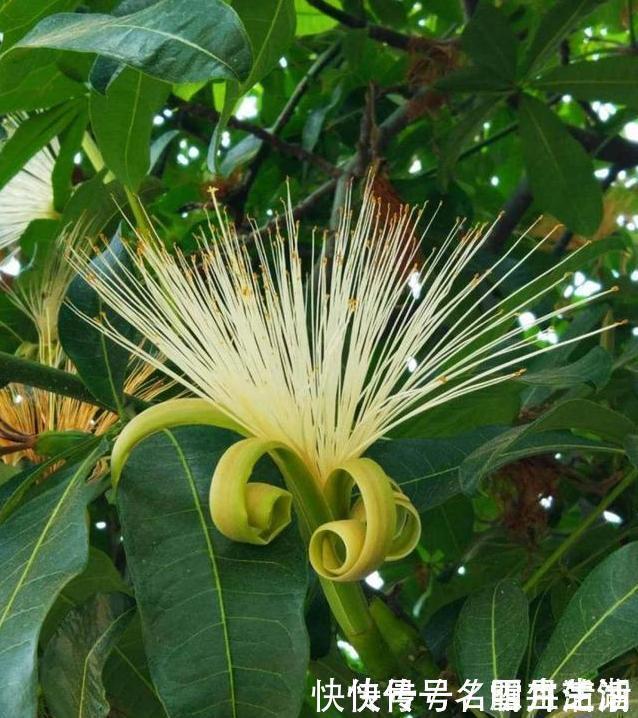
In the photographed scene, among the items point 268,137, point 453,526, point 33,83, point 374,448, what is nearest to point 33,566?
point 374,448

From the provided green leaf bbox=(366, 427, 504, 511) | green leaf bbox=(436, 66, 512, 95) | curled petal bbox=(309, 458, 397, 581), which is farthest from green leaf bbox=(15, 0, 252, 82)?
green leaf bbox=(436, 66, 512, 95)

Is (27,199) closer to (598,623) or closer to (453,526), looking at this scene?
(453,526)

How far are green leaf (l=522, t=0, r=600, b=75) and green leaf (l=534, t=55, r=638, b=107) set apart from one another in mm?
37

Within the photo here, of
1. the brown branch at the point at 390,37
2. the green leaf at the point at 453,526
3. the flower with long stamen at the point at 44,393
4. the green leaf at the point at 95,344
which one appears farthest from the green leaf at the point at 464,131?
the green leaf at the point at 95,344

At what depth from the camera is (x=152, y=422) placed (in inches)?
31.0

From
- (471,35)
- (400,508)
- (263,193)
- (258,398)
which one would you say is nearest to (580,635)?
(400,508)

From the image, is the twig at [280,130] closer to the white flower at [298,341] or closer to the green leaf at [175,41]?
the white flower at [298,341]

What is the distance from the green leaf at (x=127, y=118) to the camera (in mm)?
976

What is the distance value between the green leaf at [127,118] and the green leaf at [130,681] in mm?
411

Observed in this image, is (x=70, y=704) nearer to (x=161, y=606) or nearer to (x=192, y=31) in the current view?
(x=161, y=606)

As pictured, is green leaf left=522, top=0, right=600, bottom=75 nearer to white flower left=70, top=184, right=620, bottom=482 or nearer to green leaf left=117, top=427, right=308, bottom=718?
white flower left=70, top=184, right=620, bottom=482

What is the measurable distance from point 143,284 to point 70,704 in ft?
1.18

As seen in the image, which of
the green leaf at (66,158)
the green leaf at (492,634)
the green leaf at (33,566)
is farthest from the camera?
the green leaf at (66,158)

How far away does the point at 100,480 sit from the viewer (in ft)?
2.77
